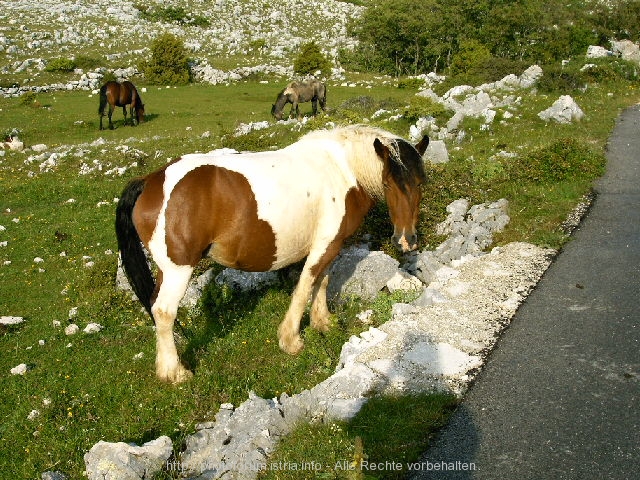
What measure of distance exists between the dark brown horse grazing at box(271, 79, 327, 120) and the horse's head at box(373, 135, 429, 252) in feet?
67.4

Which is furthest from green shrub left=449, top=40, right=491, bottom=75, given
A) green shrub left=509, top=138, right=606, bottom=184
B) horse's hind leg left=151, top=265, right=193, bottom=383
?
horse's hind leg left=151, top=265, right=193, bottom=383

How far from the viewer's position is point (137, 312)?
26.0ft

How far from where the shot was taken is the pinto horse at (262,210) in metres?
5.45

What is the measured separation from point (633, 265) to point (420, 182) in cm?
355

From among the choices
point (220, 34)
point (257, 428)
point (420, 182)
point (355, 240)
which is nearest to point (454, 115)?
point (355, 240)

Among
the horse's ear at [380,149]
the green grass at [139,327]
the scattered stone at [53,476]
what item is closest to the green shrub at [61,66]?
the green grass at [139,327]

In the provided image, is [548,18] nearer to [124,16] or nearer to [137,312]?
[137,312]

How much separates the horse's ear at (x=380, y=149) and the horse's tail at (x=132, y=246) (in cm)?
259

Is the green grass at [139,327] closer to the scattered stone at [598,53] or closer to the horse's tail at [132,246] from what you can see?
the horse's tail at [132,246]

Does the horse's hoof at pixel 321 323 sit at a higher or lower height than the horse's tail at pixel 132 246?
lower

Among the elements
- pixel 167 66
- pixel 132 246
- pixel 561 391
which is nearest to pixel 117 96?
pixel 167 66

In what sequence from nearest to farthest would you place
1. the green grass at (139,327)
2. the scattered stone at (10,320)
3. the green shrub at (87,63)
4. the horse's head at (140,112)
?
the green grass at (139,327)
the scattered stone at (10,320)
the horse's head at (140,112)
the green shrub at (87,63)

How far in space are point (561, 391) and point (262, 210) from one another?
3358mm

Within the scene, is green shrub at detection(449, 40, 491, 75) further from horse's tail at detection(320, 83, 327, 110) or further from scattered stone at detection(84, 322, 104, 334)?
scattered stone at detection(84, 322, 104, 334)
